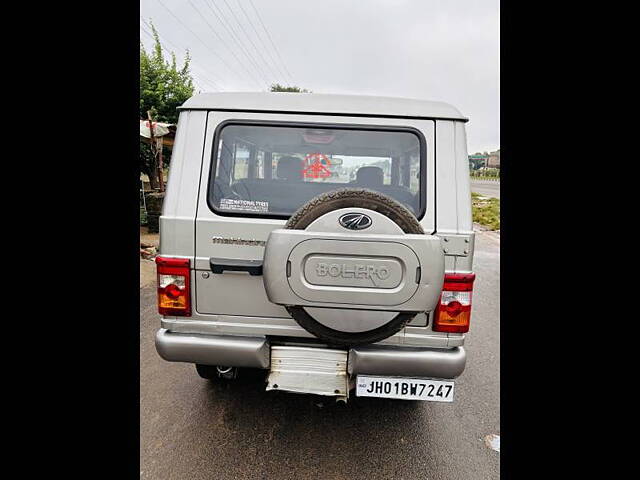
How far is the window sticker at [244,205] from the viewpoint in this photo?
207cm

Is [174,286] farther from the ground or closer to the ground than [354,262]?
closer to the ground

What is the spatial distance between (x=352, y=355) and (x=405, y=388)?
1.20 ft

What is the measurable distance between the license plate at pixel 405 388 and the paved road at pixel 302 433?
0.48m

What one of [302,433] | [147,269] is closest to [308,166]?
[302,433]

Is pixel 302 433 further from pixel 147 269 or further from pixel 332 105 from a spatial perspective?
pixel 147 269

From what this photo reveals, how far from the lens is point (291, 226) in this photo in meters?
1.83

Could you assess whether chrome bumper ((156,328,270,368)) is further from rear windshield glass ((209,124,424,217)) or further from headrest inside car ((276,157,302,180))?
headrest inside car ((276,157,302,180))

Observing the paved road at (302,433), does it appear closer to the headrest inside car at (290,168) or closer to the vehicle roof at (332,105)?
the headrest inside car at (290,168)

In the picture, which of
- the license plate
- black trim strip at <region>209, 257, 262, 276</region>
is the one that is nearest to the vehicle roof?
black trim strip at <region>209, 257, 262, 276</region>

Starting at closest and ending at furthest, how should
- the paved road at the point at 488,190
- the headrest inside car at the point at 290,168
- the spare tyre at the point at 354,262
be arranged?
1. the spare tyre at the point at 354,262
2. the headrest inside car at the point at 290,168
3. the paved road at the point at 488,190

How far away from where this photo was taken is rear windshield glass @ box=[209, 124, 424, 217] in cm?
210

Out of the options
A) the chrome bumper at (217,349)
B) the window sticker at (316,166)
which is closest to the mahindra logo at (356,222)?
the window sticker at (316,166)

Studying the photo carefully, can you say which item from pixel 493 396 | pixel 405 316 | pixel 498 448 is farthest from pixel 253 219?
pixel 493 396

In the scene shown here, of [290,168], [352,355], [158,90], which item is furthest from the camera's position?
[158,90]
